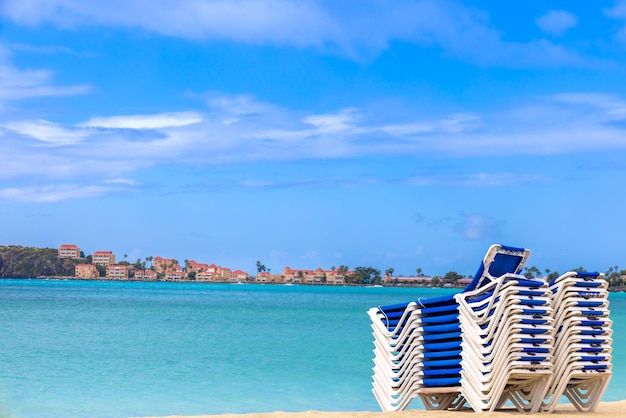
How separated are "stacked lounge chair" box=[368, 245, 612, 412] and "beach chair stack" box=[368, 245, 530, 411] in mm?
12

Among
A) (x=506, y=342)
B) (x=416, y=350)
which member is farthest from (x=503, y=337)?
(x=416, y=350)

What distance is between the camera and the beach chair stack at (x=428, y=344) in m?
9.91

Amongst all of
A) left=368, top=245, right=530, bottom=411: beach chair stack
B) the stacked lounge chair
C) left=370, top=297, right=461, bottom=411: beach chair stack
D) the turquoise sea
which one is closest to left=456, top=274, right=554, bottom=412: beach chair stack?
the stacked lounge chair

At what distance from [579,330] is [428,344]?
154 cm

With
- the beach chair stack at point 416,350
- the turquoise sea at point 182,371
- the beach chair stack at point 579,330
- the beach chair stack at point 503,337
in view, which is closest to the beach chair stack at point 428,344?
the beach chair stack at point 416,350

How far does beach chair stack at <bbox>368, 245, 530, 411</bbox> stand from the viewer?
991cm

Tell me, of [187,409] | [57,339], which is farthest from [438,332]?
[57,339]

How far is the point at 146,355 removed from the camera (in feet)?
78.6

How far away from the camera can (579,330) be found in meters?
9.69

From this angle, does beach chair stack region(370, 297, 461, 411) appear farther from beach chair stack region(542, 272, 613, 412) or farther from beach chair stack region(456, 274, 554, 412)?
beach chair stack region(542, 272, 613, 412)

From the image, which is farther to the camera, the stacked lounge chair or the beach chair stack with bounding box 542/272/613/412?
the beach chair stack with bounding box 542/272/613/412

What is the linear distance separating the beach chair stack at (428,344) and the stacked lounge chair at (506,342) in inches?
0.5

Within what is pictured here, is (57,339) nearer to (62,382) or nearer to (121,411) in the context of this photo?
(62,382)

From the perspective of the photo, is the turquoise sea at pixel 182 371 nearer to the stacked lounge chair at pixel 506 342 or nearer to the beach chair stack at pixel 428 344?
the beach chair stack at pixel 428 344
